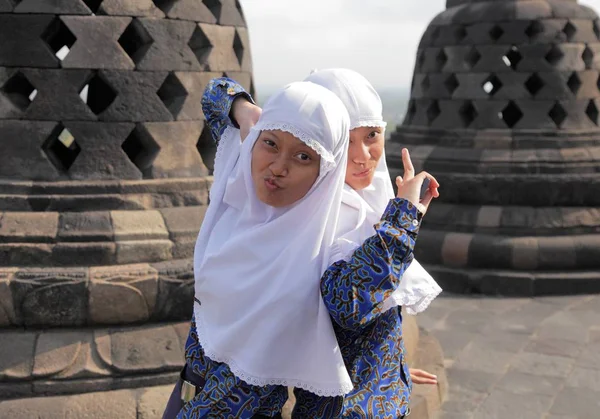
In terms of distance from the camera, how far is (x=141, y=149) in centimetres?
400

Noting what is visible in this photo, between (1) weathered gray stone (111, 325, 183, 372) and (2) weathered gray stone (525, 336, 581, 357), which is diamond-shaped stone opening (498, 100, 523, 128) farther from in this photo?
(1) weathered gray stone (111, 325, 183, 372)

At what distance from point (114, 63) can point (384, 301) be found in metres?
2.23

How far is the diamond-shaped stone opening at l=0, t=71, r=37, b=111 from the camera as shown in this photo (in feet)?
12.4

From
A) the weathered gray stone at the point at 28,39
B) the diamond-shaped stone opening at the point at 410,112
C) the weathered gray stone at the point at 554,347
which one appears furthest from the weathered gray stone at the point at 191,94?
the diamond-shaped stone opening at the point at 410,112

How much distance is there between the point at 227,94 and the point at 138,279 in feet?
4.57

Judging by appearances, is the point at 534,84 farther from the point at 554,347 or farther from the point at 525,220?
the point at 554,347

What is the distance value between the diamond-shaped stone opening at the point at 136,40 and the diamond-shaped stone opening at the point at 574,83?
16.8 ft

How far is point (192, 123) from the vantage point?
401 centimetres

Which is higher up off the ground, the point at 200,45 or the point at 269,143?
the point at 269,143

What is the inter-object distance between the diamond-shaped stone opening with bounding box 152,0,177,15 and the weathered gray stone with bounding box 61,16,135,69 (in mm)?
225

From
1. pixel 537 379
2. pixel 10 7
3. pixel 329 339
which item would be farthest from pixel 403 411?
pixel 537 379

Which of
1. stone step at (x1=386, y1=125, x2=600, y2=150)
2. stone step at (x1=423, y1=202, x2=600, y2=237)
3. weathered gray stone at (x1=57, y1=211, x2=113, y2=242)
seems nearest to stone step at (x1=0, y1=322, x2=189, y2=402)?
weathered gray stone at (x1=57, y1=211, x2=113, y2=242)

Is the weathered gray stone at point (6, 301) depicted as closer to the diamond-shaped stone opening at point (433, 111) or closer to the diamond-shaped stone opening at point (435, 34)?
the diamond-shaped stone opening at point (433, 111)

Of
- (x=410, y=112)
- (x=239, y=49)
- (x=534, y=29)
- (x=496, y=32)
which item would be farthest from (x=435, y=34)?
(x=239, y=49)
